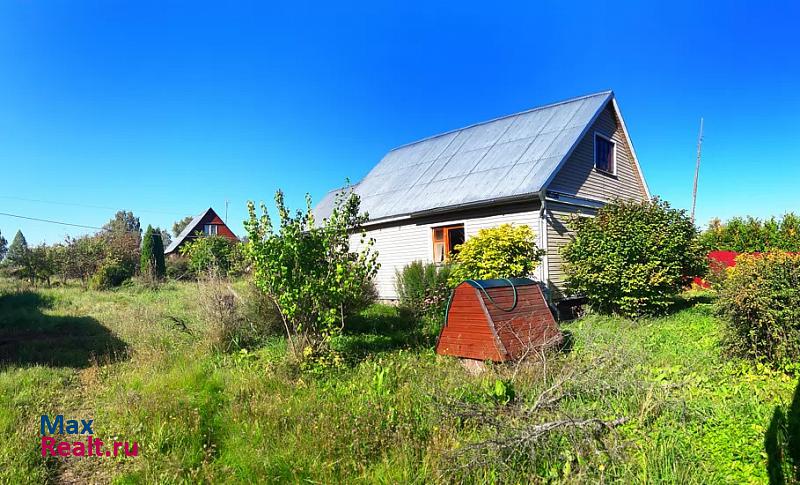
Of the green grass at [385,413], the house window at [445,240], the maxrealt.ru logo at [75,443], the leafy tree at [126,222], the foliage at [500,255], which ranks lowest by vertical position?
the maxrealt.ru logo at [75,443]

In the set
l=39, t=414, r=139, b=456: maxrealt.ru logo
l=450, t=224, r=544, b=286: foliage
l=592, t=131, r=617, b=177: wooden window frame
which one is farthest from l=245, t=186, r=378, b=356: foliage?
l=592, t=131, r=617, b=177: wooden window frame

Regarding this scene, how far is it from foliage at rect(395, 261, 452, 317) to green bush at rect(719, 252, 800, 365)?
576 cm

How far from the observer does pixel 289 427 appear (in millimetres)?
4016

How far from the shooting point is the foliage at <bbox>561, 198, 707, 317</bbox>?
29.7ft

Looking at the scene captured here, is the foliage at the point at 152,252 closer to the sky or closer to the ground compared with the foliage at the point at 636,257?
closer to the sky

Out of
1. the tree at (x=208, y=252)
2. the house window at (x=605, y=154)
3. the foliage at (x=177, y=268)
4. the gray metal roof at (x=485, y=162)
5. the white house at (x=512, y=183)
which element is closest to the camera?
the white house at (x=512, y=183)

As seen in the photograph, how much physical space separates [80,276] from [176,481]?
76.2ft

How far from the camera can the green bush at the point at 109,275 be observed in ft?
60.6

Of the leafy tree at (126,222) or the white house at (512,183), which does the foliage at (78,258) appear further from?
the leafy tree at (126,222)

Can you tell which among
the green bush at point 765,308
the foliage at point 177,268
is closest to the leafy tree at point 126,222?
the foliage at point 177,268

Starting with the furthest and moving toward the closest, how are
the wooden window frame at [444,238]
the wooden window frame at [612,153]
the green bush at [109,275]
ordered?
the green bush at [109,275], the wooden window frame at [612,153], the wooden window frame at [444,238]

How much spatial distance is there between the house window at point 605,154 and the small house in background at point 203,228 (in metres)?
33.6

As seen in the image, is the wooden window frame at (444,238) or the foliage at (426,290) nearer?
the foliage at (426,290)

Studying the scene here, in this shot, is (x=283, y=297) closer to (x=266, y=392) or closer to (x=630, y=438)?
(x=266, y=392)
